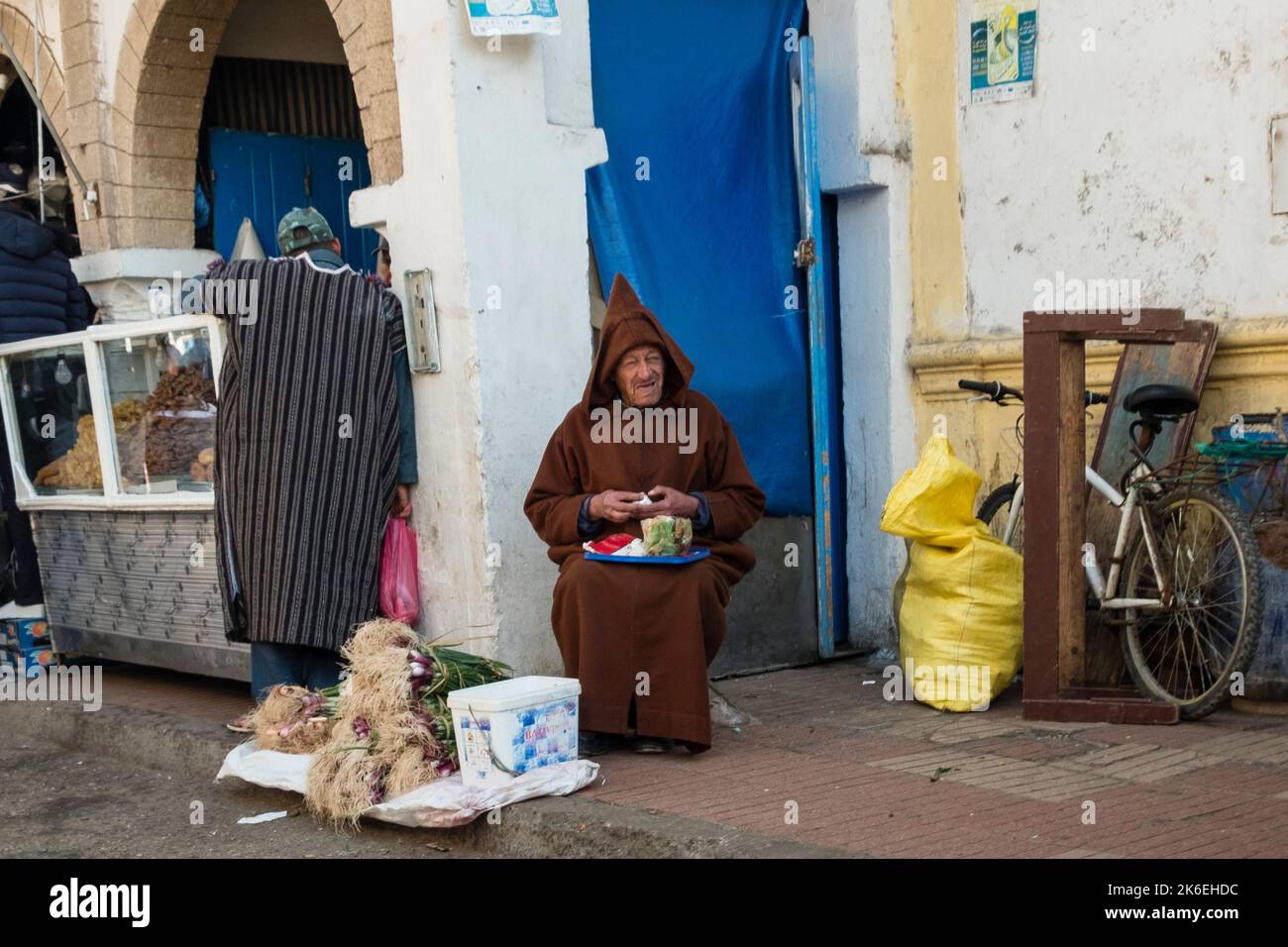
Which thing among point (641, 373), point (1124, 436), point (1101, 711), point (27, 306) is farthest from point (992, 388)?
point (27, 306)

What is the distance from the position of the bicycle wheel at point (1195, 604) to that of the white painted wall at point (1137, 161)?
34.2 inches

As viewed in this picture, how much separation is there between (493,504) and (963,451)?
7.12 ft

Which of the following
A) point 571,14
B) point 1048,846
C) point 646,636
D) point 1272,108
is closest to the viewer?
point 1048,846

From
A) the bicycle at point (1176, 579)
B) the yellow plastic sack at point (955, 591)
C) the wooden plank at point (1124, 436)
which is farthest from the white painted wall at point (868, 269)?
the bicycle at point (1176, 579)

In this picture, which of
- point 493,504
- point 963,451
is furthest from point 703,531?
point 963,451

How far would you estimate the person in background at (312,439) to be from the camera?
5.99 m

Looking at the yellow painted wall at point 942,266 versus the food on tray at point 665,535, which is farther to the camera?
the yellow painted wall at point 942,266

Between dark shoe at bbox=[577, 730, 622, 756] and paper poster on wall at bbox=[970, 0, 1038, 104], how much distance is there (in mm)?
3158

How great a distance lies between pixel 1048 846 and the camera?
400 cm

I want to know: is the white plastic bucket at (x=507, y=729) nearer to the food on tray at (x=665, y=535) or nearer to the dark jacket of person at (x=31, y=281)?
the food on tray at (x=665, y=535)

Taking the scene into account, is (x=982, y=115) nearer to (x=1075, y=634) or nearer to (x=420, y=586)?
(x=1075, y=634)

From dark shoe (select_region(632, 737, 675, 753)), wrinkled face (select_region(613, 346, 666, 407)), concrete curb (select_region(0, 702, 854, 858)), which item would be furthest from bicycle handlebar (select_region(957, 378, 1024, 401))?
concrete curb (select_region(0, 702, 854, 858))

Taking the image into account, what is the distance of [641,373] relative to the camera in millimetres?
5449

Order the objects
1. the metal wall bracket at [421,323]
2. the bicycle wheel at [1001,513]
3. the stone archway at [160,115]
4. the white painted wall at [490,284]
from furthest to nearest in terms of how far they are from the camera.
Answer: the stone archway at [160,115], the bicycle wheel at [1001,513], the metal wall bracket at [421,323], the white painted wall at [490,284]
